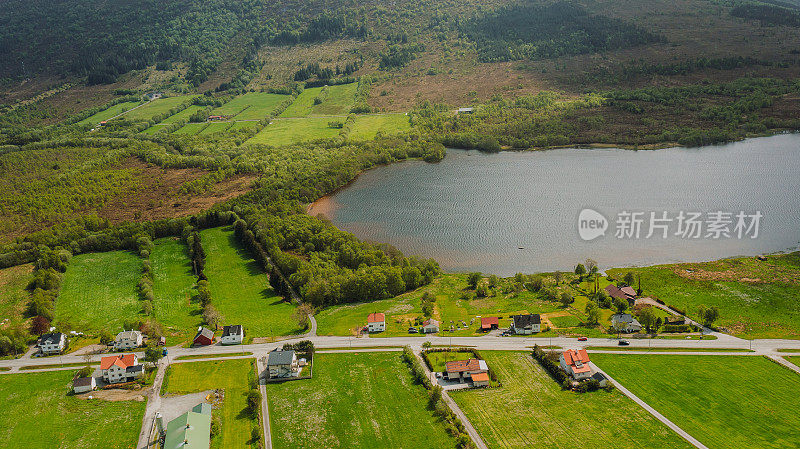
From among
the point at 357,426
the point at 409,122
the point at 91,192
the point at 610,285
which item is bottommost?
the point at 357,426

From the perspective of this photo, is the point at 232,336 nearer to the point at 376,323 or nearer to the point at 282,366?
the point at 282,366

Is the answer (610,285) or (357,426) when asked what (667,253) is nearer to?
(610,285)

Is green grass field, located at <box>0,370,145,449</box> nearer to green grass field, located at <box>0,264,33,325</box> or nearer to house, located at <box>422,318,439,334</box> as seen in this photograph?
green grass field, located at <box>0,264,33,325</box>

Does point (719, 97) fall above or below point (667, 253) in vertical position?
above

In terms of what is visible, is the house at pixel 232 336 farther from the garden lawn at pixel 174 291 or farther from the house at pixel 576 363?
the house at pixel 576 363

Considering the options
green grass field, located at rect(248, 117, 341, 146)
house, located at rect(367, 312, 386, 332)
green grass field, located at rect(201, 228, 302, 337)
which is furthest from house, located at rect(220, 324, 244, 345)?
green grass field, located at rect(248, 117, 341, 146)

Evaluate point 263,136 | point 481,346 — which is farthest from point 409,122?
point 481,346
